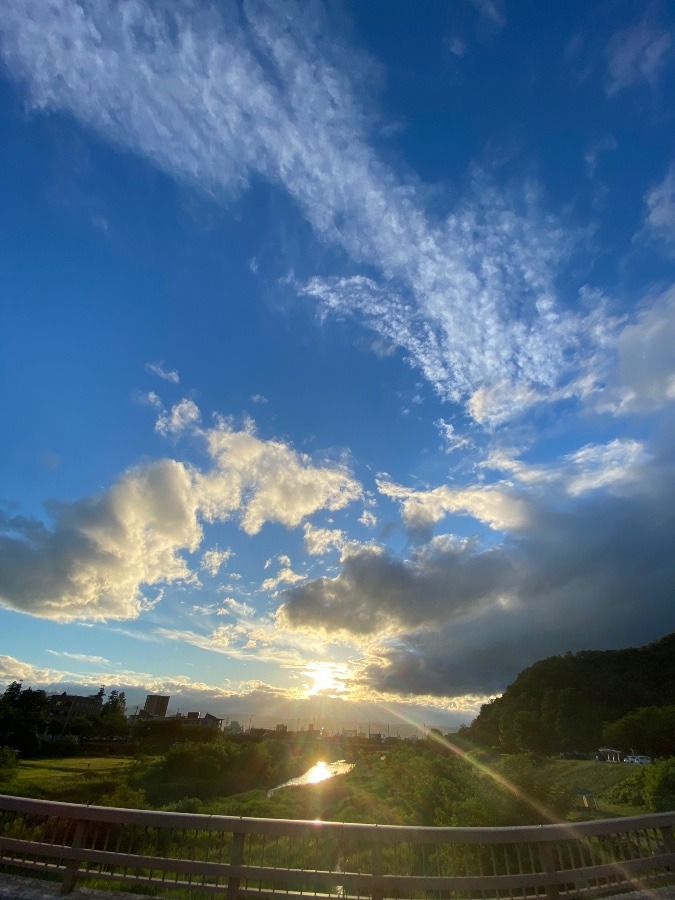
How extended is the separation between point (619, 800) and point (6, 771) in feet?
149

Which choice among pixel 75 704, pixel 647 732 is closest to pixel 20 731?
pixel 647 732

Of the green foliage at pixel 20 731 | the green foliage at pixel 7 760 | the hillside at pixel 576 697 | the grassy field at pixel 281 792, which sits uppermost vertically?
the hillside at pixel 576 697

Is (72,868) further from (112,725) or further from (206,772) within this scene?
(112,725)

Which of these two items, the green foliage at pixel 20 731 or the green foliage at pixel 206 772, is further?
the green foliage at pixel 20 731

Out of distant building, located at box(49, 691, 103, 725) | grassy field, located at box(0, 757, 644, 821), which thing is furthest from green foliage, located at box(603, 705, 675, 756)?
distant building, located at box(49, 691, 103, 725)

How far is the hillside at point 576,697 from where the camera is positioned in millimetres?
97688

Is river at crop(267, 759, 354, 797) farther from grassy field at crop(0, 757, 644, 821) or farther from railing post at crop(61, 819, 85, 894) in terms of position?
railing post at crop(61, 819, 85, 894)

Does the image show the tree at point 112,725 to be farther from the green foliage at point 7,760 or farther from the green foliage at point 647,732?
the green foliage at point 647,732

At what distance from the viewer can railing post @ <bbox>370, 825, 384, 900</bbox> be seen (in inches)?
242

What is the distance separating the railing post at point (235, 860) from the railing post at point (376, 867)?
1699 millimetres

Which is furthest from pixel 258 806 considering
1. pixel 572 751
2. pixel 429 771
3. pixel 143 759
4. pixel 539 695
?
pixel 539 695

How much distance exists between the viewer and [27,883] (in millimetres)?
6809

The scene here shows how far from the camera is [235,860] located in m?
6.40

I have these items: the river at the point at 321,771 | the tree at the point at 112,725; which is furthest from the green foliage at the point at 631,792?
the tree at the point at 112,725
